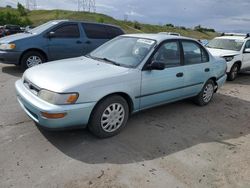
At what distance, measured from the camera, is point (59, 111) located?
10.6 feet

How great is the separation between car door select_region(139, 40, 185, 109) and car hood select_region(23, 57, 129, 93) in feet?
1.67

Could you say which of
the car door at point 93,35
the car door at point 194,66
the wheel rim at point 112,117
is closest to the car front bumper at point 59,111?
the wheel rim at point 112,117

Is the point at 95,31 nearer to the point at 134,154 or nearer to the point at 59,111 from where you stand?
the point at 59,111

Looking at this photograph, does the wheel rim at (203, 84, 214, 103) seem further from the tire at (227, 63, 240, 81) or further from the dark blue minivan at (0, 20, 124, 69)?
the dark blue minivan at (0, 20, 124, 69)

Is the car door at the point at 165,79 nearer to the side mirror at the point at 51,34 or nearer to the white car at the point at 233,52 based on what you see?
the side mirror at the point at 51,34

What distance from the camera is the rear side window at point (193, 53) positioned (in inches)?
198

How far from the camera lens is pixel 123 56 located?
442 cm

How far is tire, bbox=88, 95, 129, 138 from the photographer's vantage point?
12.0ft

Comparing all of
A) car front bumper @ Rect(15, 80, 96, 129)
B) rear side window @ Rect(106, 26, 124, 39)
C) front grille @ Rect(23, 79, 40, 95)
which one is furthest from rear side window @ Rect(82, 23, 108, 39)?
car front bumper @ Rect(15, 80, 96, 129)

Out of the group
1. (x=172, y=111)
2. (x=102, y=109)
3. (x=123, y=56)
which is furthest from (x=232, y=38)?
(x=102, y=109)

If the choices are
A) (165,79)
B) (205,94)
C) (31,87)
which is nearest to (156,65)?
(165,79)

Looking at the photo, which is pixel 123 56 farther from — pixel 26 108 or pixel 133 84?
pixel 26 108

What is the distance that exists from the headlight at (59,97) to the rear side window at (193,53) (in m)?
2.59

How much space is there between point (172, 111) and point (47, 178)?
123 inches
